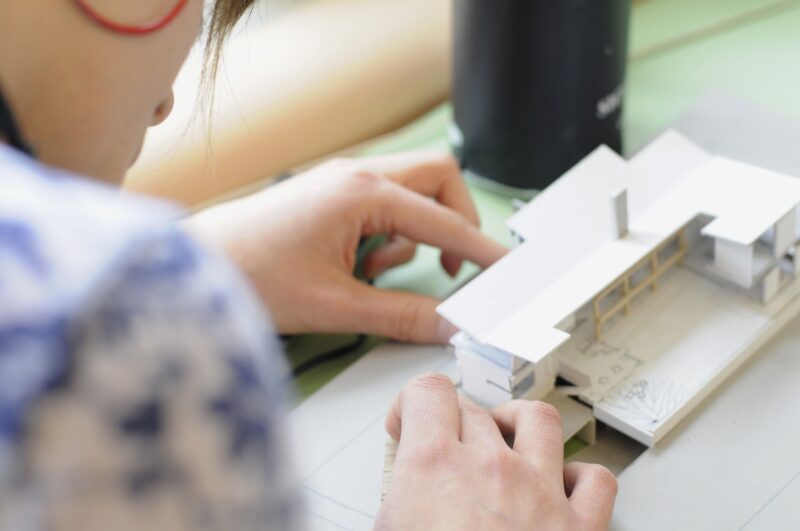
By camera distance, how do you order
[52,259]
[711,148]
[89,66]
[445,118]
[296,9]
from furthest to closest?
[296,9]
[445,118]
[711,148]
[89,66]
[52,259]

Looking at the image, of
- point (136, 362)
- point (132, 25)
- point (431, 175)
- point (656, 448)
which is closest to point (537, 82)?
point (431, 175)

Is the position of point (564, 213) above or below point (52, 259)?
below

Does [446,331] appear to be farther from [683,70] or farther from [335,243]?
[683,70]

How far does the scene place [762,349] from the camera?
29.9 inches

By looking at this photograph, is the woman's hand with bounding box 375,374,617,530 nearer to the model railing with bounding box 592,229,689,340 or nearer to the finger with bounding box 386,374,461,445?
the finger with bounding box 386,374,461,445

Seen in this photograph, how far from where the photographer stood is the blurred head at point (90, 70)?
378 mm

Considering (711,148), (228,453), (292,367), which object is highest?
(228,453)

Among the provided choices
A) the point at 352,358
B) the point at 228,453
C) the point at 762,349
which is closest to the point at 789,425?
the point at 762,349

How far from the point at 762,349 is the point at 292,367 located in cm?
39

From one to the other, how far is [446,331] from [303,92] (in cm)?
43

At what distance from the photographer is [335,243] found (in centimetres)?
82

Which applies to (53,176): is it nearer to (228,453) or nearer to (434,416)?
(228,453)

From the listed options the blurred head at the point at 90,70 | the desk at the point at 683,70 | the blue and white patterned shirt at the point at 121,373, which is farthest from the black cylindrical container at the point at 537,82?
the blue and white patterned shirt at the point at 121,373

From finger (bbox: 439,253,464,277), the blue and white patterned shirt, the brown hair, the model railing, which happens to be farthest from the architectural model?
the blue and white patterned shirt
